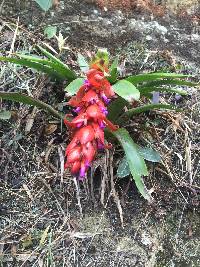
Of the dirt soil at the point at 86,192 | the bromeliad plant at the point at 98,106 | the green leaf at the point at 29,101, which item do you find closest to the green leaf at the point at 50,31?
the dirt soil at the point at 86,192

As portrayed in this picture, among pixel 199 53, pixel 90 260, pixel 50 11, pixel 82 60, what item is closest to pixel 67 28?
pixel 50 11

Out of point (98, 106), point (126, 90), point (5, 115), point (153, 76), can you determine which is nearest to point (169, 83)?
point (153, 76)

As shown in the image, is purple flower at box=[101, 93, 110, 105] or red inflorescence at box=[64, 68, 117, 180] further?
purple flower at box=[101, 93, 110, 105]

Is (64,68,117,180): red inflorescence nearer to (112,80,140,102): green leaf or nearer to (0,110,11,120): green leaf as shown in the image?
(112,80,140,102): green leaf

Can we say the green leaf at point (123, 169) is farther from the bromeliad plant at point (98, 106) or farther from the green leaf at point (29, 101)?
the green leaf at point (29, 101)

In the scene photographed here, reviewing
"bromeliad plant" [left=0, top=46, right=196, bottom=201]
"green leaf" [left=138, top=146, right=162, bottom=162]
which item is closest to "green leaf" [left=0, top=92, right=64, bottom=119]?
"bromeliad plant" [left=0, top=46, right=196, bottom=201]

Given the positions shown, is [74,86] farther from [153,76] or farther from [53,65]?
[153,76]
